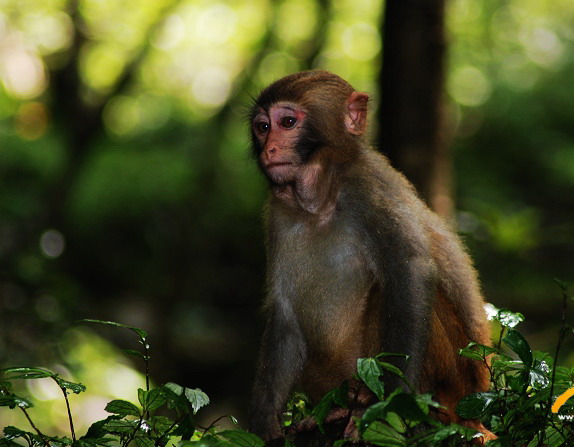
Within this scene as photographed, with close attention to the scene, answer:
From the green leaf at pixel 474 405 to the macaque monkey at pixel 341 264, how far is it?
147 centimetres

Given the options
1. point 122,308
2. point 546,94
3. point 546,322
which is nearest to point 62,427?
point 122,308

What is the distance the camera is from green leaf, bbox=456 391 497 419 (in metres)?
3.37

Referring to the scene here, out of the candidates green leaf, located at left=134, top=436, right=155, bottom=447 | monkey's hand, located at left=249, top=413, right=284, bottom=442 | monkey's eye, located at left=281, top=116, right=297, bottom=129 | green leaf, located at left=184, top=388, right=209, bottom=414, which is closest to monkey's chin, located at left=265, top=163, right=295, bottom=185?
monkey's eye, located at left=281, top=116, right=297, bottom=129

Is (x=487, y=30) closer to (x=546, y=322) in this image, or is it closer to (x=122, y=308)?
(x=546, y=322)

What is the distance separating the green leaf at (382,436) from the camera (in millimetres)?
2906

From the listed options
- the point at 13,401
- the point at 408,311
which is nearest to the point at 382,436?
the point at 13,401

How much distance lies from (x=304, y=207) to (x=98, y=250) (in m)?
8.95

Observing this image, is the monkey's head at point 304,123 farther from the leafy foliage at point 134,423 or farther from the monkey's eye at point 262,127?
the leafy foliage at point 134,423

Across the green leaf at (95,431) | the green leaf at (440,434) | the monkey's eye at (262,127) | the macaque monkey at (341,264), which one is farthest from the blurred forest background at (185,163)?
the green leaf at (440,434)

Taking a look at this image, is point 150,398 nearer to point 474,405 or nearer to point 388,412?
point 388,412

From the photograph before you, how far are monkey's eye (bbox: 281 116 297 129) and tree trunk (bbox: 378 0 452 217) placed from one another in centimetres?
317

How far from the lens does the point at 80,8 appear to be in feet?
41.2

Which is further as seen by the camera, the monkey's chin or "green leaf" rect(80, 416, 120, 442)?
the monkey's chin

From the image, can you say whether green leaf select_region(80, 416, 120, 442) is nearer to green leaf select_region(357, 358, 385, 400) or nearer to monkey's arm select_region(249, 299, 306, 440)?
green leaf select_region(357, 358, 385, 400)
